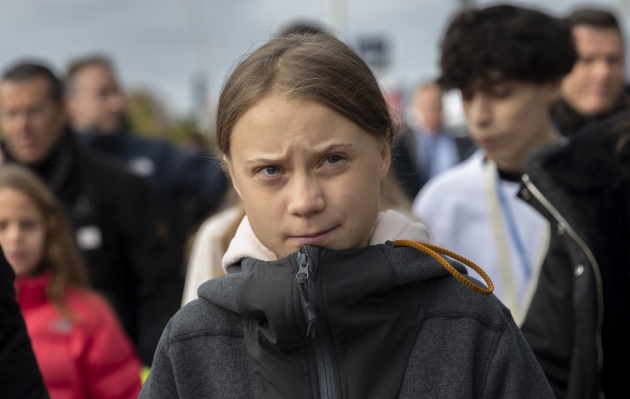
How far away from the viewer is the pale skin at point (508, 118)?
4121mm

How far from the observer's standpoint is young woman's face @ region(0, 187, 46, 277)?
451 cm

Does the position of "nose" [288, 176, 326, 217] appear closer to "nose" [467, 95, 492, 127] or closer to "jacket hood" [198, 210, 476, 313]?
"jacket hood" [198, 210, 476, 313]

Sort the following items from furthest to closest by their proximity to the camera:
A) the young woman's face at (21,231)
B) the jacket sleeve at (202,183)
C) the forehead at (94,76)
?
the forehead at (94,76), the jacket sleeve at (202,183), the young woman's face at (21,231)

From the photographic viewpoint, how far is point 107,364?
4.17 m

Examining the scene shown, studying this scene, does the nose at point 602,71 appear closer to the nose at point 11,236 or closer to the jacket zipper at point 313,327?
the nose at point 11,236

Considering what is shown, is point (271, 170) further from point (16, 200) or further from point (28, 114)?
point (28, 114)

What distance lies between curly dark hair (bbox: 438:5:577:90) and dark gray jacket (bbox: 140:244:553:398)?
1.99 m

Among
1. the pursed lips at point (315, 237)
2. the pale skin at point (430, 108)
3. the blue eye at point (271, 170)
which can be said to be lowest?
the pale skin at point (430, 108)

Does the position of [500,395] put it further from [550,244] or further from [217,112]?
[550,244]

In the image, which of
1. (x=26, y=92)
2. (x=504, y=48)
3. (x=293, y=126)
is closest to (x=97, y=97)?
(x=26, y=92)

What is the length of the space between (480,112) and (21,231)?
206 cm

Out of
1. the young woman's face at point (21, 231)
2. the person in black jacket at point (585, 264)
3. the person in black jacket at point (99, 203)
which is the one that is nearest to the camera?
the person in black jacket at point (585, 264)

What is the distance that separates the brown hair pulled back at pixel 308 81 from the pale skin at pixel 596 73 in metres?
3.08

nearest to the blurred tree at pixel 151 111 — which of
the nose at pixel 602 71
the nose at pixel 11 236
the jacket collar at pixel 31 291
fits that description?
the nose at pixel 602 71
